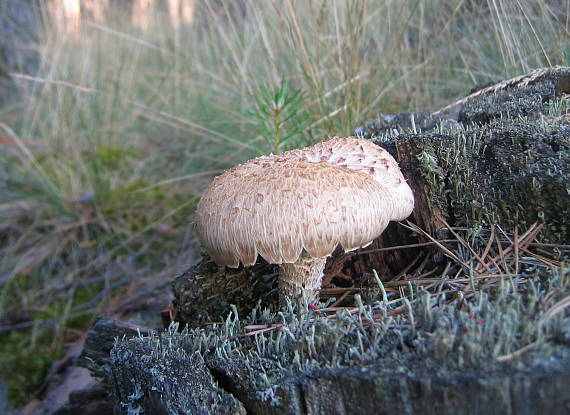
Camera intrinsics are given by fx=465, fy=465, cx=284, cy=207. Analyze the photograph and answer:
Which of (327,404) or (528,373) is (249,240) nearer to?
(327,404)

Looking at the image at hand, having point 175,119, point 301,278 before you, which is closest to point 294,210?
point 301,278

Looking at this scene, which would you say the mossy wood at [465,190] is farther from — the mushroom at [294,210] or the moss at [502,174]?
the mushroom at [294,210]

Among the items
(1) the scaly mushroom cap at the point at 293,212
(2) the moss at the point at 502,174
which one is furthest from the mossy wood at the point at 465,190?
(1) the scaly mushroom cap at the point at 293,212

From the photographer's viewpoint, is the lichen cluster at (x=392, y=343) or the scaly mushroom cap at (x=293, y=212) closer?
the lichen cluster at (x=392, y=343)

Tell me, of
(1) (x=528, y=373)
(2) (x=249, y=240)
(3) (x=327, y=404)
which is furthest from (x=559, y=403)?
(2) (x=249, y=240)

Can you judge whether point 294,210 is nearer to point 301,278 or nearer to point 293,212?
point 293,212

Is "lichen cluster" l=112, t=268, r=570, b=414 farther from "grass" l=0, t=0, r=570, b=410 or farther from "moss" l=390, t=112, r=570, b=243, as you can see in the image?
"grass" l=0, t=0, r=570, b=410
